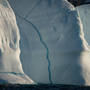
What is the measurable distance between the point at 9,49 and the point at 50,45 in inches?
38.6

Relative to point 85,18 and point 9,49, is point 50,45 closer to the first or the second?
point 9,49

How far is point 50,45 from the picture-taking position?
5.46 m

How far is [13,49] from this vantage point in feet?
15.5

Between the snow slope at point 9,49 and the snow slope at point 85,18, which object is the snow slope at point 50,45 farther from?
the snow slope at point 85,18

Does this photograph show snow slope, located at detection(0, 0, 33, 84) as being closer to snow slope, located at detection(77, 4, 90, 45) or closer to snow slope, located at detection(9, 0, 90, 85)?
snow slope, located at detection(9, 0, 90, 85)

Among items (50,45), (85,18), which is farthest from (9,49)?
(85,18)

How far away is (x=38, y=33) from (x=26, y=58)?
1.53 ft

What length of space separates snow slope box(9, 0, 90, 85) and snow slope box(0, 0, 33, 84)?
17.0 inches

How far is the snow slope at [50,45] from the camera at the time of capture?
17.6 feet

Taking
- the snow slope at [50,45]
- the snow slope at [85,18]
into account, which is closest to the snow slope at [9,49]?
the snow slope at [50,45]

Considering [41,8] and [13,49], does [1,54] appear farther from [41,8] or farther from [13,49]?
[41,8]

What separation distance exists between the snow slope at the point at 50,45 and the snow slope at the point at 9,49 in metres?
0.43

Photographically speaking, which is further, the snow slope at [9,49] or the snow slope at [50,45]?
the snow slope at [50,45]

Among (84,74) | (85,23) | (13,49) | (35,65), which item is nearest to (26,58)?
(35,65)
